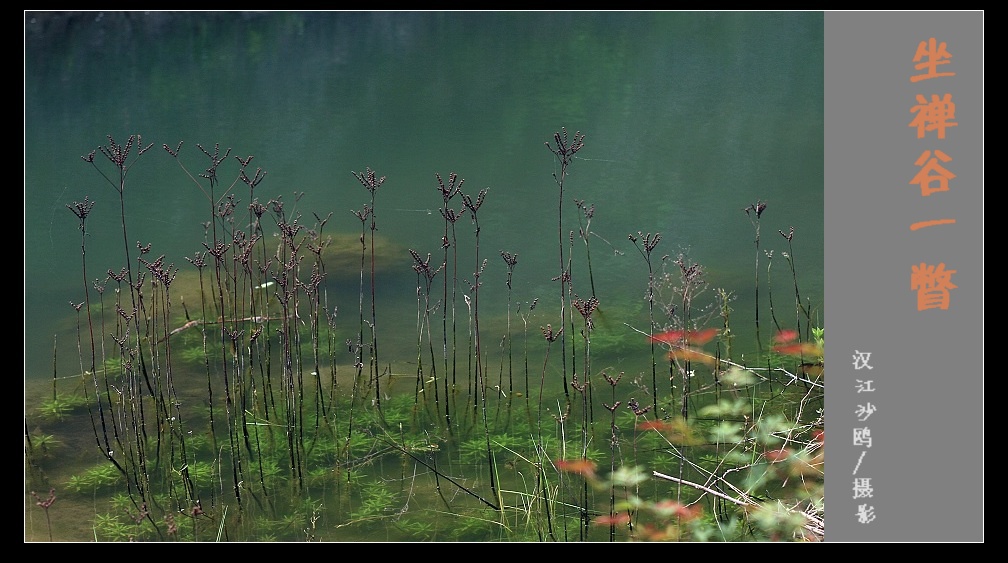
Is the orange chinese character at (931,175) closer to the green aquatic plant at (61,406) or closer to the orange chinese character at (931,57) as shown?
the orange chinese character at (931,57)

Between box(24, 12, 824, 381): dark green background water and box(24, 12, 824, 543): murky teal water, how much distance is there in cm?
2

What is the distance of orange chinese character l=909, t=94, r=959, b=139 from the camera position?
3.40m

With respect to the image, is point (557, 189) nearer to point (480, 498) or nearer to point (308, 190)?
point (308, 190)

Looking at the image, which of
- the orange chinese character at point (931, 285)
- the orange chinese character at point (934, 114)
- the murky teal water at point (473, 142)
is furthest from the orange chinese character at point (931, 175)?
the murky teal water at point (473, 142)

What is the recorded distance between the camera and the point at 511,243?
533 cm

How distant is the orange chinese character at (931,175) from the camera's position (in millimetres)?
3375

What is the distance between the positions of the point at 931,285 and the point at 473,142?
3832mm

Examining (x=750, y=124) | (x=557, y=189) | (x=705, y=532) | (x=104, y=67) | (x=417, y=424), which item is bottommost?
(x=705, y=532)

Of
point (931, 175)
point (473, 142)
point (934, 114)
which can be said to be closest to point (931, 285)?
point (931, 175)

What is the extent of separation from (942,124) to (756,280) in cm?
125

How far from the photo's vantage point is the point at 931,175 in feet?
11.1

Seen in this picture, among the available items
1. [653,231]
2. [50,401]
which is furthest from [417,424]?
[653,231]

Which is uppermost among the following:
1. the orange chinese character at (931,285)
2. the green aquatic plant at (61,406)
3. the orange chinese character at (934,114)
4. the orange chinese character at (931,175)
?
the orange chinese character at (934,114)

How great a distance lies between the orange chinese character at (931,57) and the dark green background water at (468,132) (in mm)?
1372
